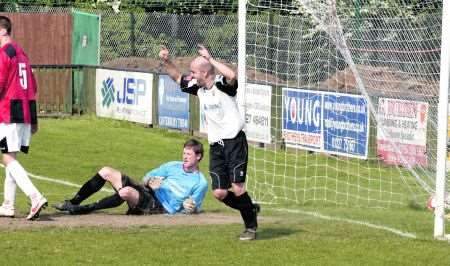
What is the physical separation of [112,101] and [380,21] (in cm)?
1435

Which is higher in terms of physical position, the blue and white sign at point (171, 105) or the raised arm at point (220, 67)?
the raised arm at point (220, 67)

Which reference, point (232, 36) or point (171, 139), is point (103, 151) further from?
point (232, 36)

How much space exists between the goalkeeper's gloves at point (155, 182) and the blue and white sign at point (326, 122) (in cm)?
717

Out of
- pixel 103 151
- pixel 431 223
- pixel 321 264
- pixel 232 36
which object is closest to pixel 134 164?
pixel 103 151

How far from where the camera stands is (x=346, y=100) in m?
20.3

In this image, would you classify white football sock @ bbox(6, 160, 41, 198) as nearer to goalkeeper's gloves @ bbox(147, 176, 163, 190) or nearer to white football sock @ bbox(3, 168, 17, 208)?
white football sock @ bbox(3, 168, 17, 208)

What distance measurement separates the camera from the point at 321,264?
10.2 m

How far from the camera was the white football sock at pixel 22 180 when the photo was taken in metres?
12.1

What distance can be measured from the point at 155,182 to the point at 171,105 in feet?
43.7

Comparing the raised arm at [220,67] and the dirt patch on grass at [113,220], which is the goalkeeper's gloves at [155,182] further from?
the raised arm at [220,67]

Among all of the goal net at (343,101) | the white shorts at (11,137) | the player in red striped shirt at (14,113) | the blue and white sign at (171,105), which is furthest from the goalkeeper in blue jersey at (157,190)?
the blue and white sign at (171,105)

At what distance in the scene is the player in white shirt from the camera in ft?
37.2

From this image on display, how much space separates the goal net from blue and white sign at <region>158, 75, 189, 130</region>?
378cm

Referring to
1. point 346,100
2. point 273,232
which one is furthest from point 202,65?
point 346,100
